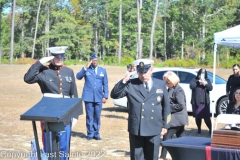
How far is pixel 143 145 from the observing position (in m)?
5.80

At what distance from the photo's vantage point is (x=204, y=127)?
11.7 meters

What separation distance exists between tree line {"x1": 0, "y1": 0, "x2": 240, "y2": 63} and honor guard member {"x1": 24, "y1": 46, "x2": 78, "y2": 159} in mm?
48848

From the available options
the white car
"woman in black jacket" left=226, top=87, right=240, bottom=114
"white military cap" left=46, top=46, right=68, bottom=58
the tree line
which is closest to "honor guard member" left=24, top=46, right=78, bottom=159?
"white military cap" left=46, top=46, right=68, bottom=58

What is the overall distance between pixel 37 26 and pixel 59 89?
215ft

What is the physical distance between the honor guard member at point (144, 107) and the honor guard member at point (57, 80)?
99 centimetres

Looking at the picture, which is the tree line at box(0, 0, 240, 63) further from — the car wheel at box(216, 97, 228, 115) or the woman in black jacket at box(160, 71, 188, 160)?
the woman in black jacket at box(160, 71, 188, 160)

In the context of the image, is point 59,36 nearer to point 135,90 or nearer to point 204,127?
point 204,127

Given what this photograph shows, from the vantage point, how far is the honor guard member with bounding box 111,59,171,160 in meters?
5.59

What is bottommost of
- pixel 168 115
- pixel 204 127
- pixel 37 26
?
pixel 204 127

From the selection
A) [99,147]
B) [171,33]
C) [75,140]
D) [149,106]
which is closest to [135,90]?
[149,106]

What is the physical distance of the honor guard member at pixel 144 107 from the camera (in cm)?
559

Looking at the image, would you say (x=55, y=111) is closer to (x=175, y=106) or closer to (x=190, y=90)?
(x=175, y=106)

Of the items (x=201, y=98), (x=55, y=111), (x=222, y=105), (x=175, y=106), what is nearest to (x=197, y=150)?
(x=55, y=111)

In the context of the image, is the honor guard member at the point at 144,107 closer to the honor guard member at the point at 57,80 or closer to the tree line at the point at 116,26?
the honor guard member at the point at 57,80
